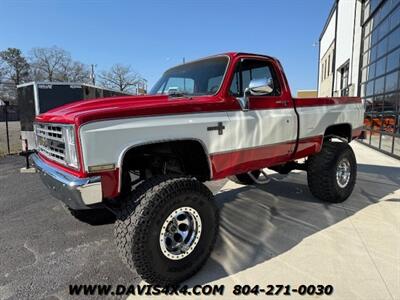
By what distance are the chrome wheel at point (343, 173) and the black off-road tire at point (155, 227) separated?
2963mm

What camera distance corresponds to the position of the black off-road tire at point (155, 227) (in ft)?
8.42

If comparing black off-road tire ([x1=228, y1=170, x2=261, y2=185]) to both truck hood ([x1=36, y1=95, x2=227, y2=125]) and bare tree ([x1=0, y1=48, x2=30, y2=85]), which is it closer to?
truck hood ([x1=36, y1=95, x2=227, y2=125])

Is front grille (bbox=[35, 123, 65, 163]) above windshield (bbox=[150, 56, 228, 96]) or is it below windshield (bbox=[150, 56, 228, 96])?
below

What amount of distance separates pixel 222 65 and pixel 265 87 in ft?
1.89

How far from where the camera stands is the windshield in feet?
11.7

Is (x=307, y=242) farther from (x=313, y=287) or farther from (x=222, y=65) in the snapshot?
(x=222, y=65)

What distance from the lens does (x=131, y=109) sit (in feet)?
8.57

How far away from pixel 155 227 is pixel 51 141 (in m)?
1.41

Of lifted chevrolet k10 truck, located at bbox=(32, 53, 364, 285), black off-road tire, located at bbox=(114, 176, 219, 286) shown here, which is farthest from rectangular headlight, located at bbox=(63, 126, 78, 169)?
black off-road tire, located at bbox=(114, 176, 219, 286)

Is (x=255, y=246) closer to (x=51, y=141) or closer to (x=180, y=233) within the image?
(x=180, y=233)

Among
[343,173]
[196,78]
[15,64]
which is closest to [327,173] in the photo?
[343,173]

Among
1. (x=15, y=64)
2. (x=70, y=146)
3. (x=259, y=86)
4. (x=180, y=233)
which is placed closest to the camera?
(x=70, y=146)

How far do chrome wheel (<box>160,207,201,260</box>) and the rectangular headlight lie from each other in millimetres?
909

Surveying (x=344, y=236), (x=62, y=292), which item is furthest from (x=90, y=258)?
(x=344, y=236)
